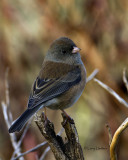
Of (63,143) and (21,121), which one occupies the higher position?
(21,121)

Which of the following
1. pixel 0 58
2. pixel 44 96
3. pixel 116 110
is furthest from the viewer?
pixel 0 58

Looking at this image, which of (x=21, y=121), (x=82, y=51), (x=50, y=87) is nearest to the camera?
(x=21, y=121)

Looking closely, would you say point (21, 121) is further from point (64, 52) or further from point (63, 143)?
point (64, 52)

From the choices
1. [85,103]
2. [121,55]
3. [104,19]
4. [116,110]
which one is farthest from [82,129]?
[104,19]

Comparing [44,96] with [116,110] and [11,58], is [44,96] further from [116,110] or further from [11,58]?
[11,58]

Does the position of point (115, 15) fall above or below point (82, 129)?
above

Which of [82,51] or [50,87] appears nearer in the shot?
Answer: [50,87]

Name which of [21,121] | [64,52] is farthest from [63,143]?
[64,52]
